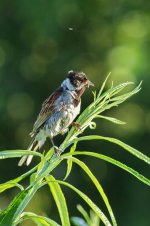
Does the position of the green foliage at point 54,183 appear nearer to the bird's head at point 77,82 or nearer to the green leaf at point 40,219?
the green leaf at point 40,219

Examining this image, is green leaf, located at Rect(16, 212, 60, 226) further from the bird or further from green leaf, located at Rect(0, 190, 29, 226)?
the bird

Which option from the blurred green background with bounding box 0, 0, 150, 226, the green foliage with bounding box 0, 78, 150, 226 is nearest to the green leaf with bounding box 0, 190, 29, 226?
the green foliage with bounding box 0, 78, 150, 226

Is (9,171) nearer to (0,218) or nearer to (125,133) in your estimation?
(125,133)

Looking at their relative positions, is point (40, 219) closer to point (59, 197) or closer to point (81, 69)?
point (59, 197)

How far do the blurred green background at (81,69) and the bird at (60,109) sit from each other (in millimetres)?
4805

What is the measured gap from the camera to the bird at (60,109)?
2.59m

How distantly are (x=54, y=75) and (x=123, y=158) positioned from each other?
1.28 metres

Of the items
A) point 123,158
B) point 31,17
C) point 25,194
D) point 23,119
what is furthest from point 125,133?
point 25,194

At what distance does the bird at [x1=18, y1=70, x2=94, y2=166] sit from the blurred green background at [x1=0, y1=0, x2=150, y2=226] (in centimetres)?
481

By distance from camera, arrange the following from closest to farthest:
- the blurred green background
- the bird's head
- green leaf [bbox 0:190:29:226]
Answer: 1. green leaf [bbox 0:190:29:226]
2. the bird's head
3. the blurred green background

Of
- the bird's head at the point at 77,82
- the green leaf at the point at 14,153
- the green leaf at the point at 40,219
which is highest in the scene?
the green leaf at the point at 14,153

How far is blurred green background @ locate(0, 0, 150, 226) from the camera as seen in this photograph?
27.0 ft

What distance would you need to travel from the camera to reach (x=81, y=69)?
28.3ft

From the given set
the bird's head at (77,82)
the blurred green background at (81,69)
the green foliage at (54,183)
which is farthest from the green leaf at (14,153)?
the blurred green background at (81,69)
